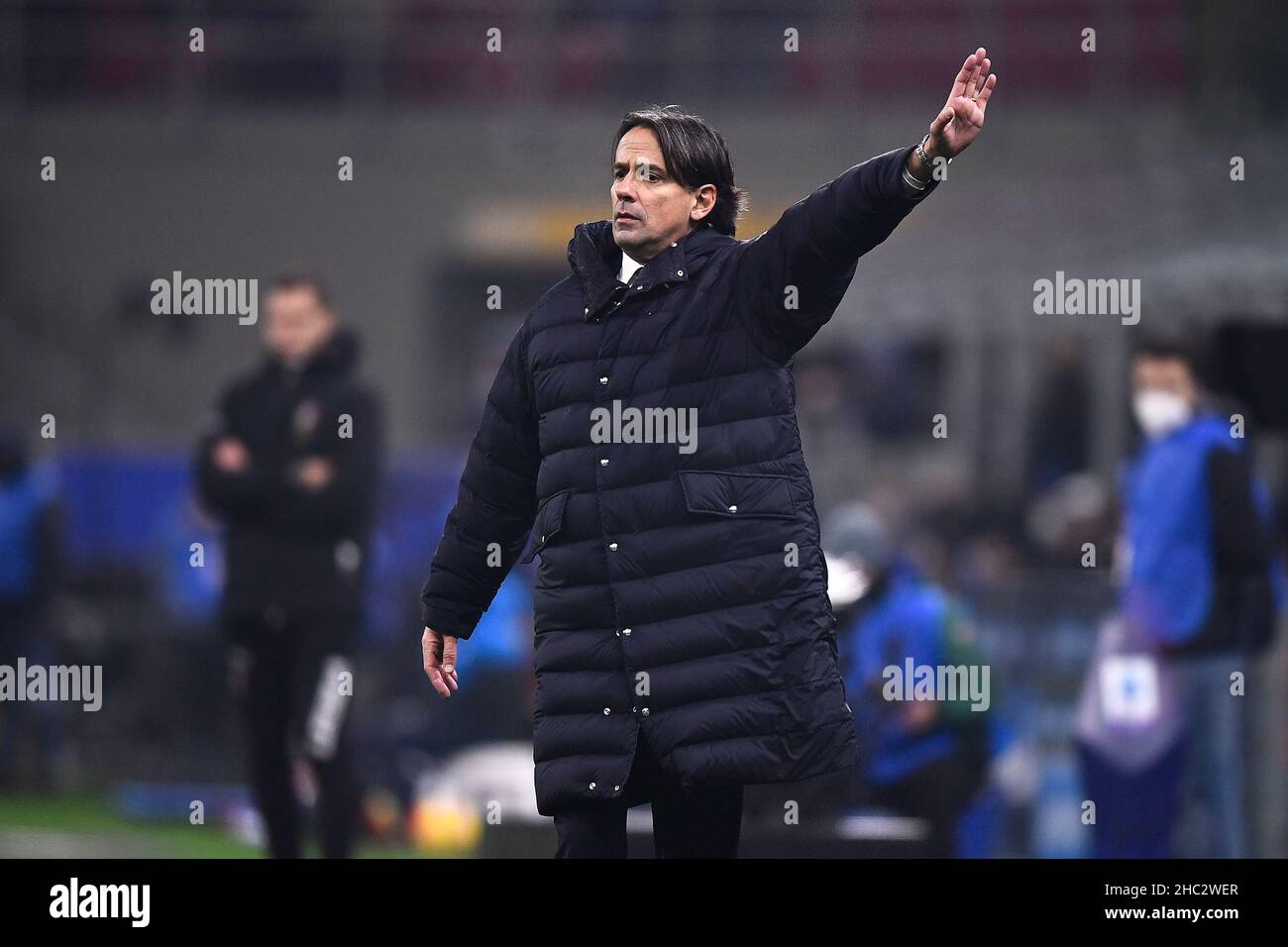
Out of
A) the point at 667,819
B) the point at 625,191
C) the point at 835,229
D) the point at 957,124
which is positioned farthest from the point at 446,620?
the point at 957,124

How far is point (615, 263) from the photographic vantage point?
16.8 feet

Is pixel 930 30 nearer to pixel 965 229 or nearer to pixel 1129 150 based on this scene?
pixel 1129 150

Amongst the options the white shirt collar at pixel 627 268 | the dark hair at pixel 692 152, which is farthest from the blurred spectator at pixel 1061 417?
the white shirt collar at pixel 627 268

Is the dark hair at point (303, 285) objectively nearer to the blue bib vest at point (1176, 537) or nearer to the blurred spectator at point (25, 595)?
the blue bib vest at point (1176, 537)

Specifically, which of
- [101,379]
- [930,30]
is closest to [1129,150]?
[930,30]

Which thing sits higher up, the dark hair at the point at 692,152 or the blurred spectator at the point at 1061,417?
the blurred spectator at the point at 1061,417

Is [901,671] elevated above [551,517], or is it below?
below

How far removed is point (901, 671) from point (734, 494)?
355 centimetres

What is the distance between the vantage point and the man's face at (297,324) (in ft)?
26.1

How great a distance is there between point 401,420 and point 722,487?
1755 cm

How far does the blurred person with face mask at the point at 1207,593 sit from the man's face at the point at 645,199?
3.89m

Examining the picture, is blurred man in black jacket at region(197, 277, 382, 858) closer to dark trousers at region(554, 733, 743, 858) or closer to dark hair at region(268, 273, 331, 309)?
dark hair at region(268, 273, 331, 309)

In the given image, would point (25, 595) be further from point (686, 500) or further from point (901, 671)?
point (686, 500)

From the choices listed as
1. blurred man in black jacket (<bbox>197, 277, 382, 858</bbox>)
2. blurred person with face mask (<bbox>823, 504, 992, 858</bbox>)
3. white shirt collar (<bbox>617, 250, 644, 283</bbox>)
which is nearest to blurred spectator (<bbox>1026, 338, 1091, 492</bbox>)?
blurred person with face mask (<bbox>823, 504, 992, 858</bbox>)
